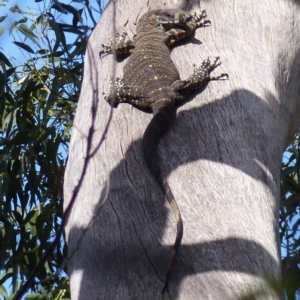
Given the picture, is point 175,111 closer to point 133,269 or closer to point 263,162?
point 263,162

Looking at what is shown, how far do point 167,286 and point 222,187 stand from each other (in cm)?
64

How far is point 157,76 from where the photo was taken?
4.19 m

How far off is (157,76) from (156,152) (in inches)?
42.3

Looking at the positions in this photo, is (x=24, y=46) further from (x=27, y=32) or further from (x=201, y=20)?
(x=201, y=20)

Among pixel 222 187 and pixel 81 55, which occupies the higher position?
pixel 81 55

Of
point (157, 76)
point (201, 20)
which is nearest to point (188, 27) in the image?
point (201, 20)

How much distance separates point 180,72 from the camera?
161 inches

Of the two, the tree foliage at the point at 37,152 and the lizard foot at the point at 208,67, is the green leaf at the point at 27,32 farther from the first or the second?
the lizard foot at the point at 208,67

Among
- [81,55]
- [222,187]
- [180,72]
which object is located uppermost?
[81,55]

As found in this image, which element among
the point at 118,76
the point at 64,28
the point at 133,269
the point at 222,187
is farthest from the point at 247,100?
the point at 64,28

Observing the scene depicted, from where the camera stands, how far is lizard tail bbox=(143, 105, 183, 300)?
2.75 m

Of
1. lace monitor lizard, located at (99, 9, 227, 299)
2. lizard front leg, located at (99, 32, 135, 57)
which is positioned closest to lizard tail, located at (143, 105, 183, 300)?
lace monitor lizard, located at (99, 9, 227, 299)

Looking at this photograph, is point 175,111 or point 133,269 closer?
point 133,269

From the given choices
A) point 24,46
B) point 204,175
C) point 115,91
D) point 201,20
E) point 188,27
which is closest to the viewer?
point 204,175
